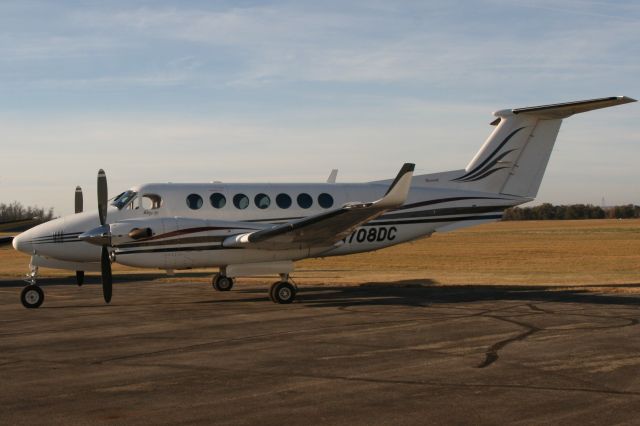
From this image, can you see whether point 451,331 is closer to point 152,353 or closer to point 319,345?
point 319,345

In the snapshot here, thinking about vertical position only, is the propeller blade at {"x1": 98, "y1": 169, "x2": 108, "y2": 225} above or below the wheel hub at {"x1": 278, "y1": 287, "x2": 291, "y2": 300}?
above

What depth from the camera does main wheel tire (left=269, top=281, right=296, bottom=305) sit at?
1739 centimetres

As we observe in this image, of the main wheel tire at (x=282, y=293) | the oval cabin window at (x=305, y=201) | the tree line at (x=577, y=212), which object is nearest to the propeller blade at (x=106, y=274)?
the main wheel tire at (x=282, y=293)

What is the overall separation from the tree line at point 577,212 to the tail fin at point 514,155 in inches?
4647

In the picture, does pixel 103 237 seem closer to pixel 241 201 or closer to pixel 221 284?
pixel 241 201

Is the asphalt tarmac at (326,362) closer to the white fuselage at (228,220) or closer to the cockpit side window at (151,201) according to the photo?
the white fuselage at (228,220)

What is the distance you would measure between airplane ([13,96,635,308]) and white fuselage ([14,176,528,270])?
0.03 meters

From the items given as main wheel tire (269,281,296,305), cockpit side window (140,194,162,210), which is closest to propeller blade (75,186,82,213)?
cockpit side window (140,194,162,210)

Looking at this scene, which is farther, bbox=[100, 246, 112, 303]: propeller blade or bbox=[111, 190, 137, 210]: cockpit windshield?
bbox=[111, 190, 137, 210]: cockpit windshield

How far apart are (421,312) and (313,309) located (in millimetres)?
2419

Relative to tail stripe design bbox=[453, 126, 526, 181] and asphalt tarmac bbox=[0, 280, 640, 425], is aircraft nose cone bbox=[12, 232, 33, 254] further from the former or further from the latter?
tail stripe design bbox=[453, 126, 526, 181]

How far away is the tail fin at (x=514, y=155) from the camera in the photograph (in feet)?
67.6

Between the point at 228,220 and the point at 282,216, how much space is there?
56.9 inches

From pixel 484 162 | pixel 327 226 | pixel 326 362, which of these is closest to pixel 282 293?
pixel 327 226
